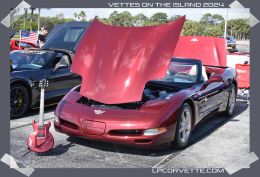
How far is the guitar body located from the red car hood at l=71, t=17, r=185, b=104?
0.83 metres

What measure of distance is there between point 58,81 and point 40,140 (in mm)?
2902

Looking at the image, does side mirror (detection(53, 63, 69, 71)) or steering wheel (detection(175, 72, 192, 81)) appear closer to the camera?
steering wheel (detection(175, 72, 192, 81))

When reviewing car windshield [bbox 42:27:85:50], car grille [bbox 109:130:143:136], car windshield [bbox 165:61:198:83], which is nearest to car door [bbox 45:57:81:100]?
car windshield [bbox 42:27:85:50]

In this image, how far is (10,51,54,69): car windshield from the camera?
7469 mm

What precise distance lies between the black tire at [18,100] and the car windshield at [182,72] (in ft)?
8.61

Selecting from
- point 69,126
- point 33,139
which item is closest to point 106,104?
point 69,126

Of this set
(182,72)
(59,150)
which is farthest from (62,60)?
(59,150)

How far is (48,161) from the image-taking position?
455 centimetres

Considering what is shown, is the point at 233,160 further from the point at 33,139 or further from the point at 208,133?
the point at 33,139

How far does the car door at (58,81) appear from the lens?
7.34 m

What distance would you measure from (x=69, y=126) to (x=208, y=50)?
13.5 feet

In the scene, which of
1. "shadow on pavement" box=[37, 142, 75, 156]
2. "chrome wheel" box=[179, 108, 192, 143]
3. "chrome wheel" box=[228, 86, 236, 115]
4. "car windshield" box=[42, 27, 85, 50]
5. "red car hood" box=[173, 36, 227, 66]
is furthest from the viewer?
"car windshield" box=[42, 27, 85, 50]

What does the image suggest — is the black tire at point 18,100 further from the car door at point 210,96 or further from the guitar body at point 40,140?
the car door at point 210,96

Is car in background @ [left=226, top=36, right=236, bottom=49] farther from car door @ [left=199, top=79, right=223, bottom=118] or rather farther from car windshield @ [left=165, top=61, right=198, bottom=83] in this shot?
car windshield @ [left=165, top=61, right=198, bottom=83]
